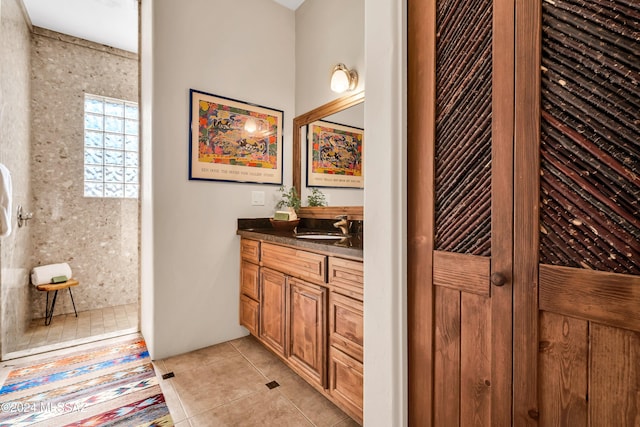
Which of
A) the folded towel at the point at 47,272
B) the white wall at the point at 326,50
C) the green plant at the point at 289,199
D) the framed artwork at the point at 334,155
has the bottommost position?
the folded towel at the point at 47,272

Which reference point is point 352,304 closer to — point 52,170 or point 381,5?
point 381,5

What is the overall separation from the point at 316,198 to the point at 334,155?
391 millimetres

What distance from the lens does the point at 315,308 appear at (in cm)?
158

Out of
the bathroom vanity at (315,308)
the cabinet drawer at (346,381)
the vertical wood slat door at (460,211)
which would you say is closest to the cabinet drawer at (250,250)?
the bathroom vanity at (315,308)

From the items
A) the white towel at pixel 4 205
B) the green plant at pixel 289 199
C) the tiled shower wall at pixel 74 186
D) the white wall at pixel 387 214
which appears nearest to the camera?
the white wall at pixel 387 214

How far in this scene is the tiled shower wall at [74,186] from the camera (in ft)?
9.41

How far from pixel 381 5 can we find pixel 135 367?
246 centimetres

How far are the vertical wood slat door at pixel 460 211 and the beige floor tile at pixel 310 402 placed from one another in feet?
2.20

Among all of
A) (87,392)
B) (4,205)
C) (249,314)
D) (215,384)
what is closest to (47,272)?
(4,205)

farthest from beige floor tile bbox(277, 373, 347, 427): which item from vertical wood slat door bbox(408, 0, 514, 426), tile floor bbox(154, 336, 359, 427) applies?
vertical wood slat door bbox(408, 0, 514, 426)

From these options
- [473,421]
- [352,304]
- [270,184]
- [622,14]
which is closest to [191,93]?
[270,184]

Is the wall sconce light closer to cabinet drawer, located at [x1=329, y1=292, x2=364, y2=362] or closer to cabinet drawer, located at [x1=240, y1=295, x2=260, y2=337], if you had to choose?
cabinet drawer, located at [x1=329, y1=292, x2=364, y2=362]

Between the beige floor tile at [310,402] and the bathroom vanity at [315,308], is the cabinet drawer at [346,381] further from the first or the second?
the beige floor tile at [310,402]

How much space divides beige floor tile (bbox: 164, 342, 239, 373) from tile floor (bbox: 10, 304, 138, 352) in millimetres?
741
